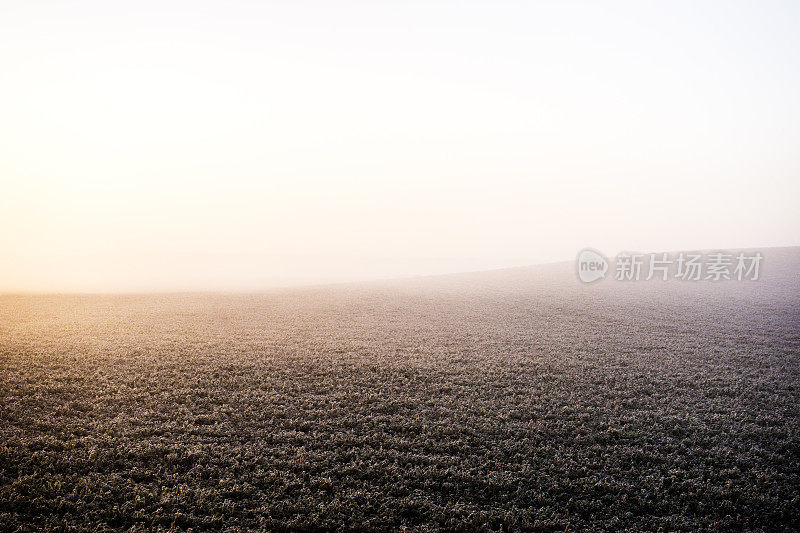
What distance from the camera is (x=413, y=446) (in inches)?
308

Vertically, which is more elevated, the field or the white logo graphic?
the white logo graphic

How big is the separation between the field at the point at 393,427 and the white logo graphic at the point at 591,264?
23.6 meters

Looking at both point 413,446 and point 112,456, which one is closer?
point 112,456

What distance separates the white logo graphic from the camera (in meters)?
41.7

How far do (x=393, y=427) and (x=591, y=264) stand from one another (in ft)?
→ 133

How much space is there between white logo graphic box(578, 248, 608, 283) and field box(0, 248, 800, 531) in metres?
23.6

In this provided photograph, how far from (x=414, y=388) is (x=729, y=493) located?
6.74 metres

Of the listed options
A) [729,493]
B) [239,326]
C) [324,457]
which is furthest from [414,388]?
[239,326]

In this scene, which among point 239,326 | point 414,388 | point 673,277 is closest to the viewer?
point 414,388

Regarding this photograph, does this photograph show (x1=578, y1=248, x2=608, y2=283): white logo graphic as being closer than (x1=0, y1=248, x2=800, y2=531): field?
No

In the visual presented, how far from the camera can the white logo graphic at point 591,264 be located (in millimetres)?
41719

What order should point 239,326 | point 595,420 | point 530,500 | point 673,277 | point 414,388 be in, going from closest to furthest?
1. point 530,500
2. point 595,420
3. point 414,388
4. point 239,326
5. point 673,277

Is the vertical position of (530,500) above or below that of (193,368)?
below

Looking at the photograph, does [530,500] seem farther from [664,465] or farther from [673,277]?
[673,277]
